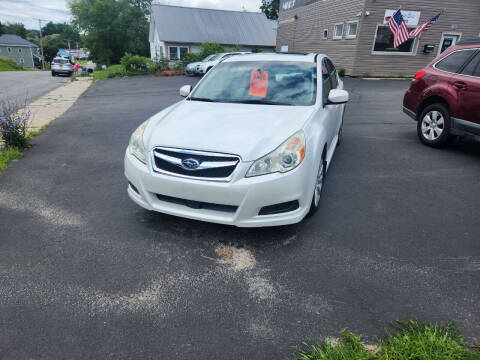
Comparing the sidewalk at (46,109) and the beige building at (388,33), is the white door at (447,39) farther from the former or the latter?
the sidewalk at (46,109)

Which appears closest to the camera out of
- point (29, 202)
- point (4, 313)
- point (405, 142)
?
point (4, 313)

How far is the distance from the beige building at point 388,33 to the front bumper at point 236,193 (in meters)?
16.9

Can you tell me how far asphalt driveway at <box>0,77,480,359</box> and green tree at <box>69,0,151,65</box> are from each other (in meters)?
50.7

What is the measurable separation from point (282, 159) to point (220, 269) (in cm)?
110

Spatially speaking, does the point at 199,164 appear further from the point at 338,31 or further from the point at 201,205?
the point at 338,31

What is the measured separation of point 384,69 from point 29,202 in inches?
730

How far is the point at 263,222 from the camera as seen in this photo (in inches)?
121

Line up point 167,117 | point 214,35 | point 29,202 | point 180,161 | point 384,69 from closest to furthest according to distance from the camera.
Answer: point 180,161, point 167,117, point 29,202, point 384,69, point 214,35

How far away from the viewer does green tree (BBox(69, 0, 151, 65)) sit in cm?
4831

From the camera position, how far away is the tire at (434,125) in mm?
6008

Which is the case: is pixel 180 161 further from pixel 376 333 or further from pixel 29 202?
pixel 29 202

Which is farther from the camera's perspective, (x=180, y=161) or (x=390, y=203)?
(x=390, y=203)

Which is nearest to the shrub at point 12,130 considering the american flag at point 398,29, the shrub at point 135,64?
the american flag at point 398,29

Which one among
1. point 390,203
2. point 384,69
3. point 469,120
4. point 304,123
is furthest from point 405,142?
point 384,69
